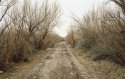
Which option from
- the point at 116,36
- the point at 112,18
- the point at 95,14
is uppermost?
the point at 95,14

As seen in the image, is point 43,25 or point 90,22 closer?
point 90,22

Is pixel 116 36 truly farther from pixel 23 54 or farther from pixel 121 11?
pixel 23 54

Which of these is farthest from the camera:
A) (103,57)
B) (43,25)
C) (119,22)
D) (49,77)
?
(43,25)

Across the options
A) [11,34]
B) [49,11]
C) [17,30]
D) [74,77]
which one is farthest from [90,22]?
[74,77]

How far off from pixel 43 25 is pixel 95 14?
30.2 ft

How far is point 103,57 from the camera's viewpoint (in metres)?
17.3

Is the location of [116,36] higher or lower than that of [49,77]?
higher

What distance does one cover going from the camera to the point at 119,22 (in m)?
12.9

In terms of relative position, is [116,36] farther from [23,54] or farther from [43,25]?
[43,25]

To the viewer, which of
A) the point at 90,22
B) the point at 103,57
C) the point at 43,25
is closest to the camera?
the point at 103,57

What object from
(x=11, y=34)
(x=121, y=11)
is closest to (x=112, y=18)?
(x=121, y=11)

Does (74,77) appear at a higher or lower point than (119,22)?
lower

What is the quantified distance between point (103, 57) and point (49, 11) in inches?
787

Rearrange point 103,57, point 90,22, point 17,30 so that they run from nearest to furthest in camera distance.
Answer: point 17,30
point 103,57
point 90,22
